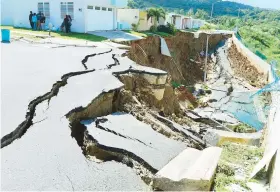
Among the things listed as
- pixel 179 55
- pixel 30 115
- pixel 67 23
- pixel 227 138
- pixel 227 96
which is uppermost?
pixel 67 23

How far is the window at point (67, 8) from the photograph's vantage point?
988 inches

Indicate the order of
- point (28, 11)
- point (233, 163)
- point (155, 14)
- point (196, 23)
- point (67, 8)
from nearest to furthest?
point (233, 163) → point (67, 8) → point (28, 11) → point (155, 14) → point (196, 23)

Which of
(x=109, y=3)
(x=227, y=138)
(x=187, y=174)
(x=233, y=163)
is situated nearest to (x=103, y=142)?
(x=187, y=174)

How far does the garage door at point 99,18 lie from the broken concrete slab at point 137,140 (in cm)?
Answer: 1958

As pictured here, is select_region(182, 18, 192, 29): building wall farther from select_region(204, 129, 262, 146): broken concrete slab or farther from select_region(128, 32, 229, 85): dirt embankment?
select_region(204, 129, 262, 146): broken concrete slab

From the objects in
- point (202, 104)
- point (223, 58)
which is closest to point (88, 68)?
point (202, 104)

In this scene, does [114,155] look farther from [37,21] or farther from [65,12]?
[65,12]

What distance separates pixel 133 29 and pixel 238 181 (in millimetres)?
27668

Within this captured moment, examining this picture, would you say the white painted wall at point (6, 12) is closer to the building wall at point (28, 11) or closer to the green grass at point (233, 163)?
the building wall at point (28, 11)

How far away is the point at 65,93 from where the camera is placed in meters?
7.73

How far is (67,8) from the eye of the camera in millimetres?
25188

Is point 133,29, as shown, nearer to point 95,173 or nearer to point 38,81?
point 38,81

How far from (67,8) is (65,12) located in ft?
1.08

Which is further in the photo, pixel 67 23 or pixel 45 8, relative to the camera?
pixel 45 8
